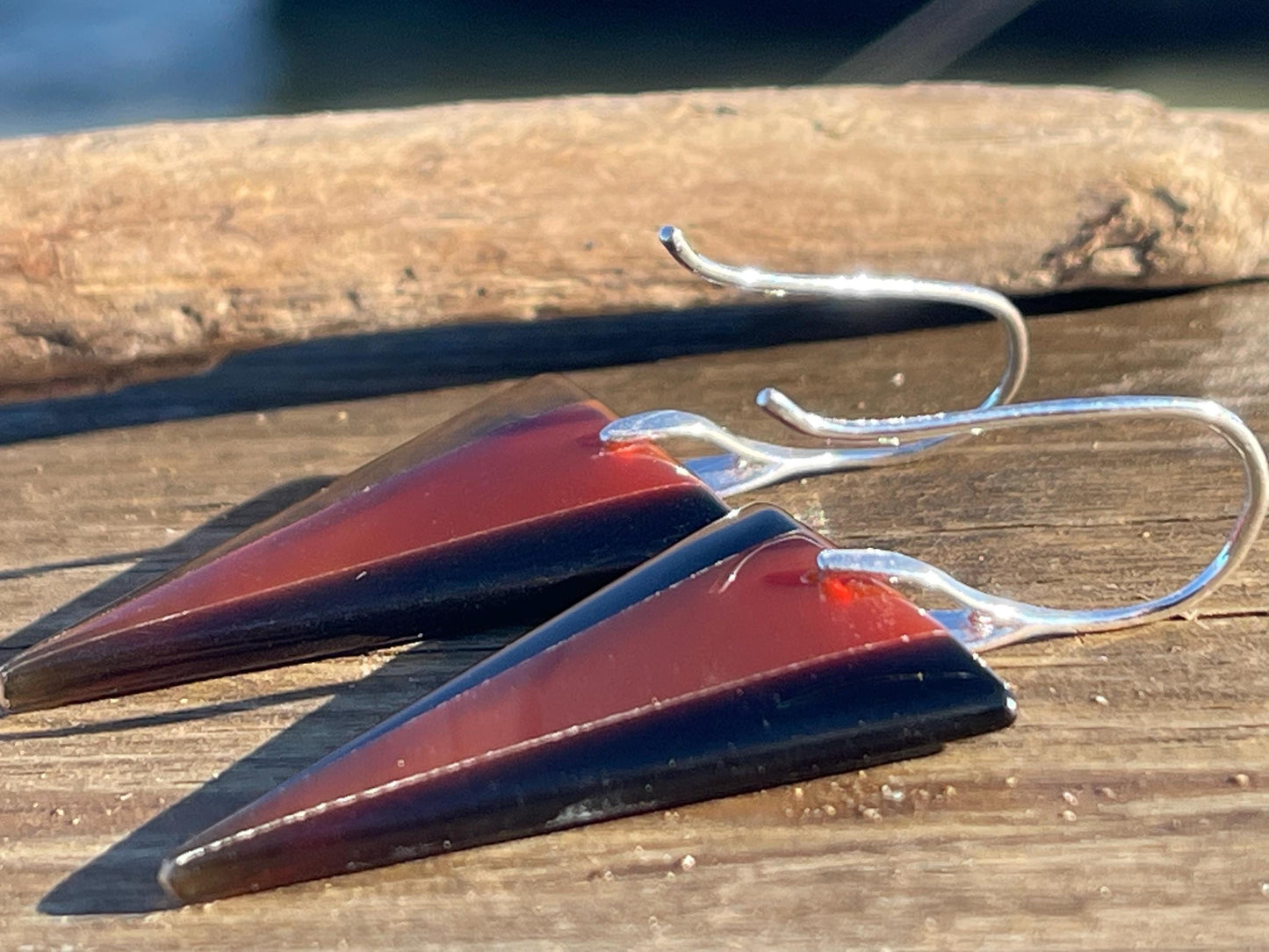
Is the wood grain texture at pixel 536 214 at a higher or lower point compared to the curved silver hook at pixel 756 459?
higher

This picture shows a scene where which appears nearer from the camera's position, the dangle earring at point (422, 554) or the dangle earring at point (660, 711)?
the dangle earring at point (660, 711)

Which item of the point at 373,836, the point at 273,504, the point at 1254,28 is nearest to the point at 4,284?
the point at 273,504

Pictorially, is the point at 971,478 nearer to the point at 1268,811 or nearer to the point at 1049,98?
the point at 1268,811

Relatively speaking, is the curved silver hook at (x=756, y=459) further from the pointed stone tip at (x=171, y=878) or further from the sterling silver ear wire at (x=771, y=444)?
the pointed stone tip at (x=171, y=878)

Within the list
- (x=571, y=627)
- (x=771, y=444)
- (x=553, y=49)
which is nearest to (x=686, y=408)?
(x=771, y=444)

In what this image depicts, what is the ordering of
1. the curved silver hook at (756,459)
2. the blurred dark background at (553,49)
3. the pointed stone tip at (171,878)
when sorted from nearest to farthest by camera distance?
the pointed stone tip at (171,878), the curved silver hook at (756,459), the blurred dark background at (553,49)

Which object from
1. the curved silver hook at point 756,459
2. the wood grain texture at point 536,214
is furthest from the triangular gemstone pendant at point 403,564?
the wood grain texture at point 536,214

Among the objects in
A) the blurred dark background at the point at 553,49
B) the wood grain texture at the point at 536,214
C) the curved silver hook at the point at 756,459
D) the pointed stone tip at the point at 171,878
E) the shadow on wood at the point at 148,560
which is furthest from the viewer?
the blurred dark background at the point at 553,49
